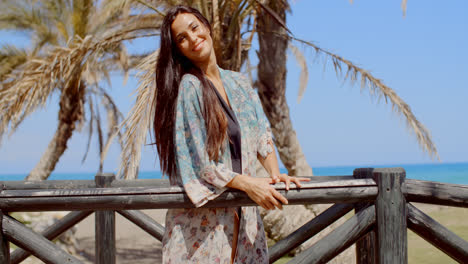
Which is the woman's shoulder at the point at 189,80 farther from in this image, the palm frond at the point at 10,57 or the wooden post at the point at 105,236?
the palm frond at the point at 10,57

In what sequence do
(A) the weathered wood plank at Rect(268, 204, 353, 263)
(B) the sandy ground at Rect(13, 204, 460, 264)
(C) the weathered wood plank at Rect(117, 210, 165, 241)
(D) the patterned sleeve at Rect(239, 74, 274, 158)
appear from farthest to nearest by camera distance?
(B) the sandy ground at Rect(13, 204, 460, 264) < (C) the weathered wood plank at Rect(117, 210, 165, 241) < (A) the weathered wood plank at Rect(268, 204, 353, 263) < (D) the patterned sleeve at Rect(239, 74, 274, 158)

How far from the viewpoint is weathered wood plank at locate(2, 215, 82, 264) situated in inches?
93.0

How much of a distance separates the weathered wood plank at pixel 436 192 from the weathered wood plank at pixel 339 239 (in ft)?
0.66

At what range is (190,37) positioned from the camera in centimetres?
217

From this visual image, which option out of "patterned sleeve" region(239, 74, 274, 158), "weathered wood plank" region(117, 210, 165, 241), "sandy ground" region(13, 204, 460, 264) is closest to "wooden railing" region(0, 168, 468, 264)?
"patterned sleeve" region(239, 74, 274, 158)

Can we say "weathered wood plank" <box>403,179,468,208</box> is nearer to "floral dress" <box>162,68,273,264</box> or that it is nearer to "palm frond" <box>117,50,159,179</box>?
"floral dress" <box>162,68,273,264</box>

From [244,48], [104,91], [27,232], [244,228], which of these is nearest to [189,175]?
[244,228]

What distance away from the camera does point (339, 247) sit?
229cm

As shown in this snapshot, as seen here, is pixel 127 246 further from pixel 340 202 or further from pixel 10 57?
pixel 340 202

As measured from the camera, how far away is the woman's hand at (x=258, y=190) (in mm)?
1972

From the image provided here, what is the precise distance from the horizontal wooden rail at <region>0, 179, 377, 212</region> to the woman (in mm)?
59

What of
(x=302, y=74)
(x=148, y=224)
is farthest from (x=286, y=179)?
(x=302, y=74)

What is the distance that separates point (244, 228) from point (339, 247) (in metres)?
0.49

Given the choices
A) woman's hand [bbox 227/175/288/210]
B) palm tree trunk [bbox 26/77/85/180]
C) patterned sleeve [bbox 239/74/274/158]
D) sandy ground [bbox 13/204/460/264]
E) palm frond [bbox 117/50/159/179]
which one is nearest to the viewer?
woman's hand [bbox 227/175/288/210]
